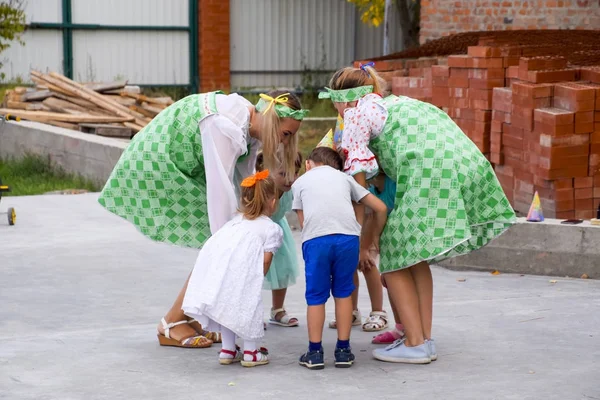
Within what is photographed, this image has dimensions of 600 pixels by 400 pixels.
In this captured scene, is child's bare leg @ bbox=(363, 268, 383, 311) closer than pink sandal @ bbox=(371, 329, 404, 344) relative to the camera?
No

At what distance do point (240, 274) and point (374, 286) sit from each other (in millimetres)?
1157

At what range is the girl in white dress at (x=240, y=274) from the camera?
5.36m

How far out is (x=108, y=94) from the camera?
15656 mm

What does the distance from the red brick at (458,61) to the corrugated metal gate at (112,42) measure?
34.1ft

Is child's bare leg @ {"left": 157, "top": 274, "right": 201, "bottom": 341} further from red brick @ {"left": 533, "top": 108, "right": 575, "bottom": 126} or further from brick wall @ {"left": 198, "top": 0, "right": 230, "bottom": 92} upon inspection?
brick wall @ {"left": 198, "top": 0, "right": 230, "bottom": 92}

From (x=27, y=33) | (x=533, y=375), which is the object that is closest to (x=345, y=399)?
(x=533, y=375)

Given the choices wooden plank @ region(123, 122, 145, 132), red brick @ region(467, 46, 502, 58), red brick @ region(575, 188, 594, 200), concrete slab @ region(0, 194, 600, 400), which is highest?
red brick @ region(467, 46, 502, 58)

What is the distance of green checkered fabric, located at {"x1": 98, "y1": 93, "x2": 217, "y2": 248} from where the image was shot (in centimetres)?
579

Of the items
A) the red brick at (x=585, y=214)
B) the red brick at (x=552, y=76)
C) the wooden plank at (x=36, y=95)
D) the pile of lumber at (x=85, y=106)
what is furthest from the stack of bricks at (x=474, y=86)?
the wooden plank at (x=36, y=95)

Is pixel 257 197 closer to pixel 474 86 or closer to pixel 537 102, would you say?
pixel 537 102

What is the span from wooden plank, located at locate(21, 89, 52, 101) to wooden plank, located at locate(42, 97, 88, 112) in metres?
0.17

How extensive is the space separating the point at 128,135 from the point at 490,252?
6.74 m

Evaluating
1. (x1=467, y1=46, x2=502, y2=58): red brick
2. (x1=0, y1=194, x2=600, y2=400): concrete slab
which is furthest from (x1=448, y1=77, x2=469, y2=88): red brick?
(x1=0, y1=194, x2=600, y2=400): concrete slab

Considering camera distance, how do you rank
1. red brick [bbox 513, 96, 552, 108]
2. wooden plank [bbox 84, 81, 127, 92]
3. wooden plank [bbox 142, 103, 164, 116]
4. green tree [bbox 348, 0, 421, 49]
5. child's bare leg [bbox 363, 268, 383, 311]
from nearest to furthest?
child's bare leg [bbox 363, 268, 383, 311], red brick [bbox 513, 96, 552, 108], wooden plank [bbox 142, 103, 164, 116], wooden plank [bbox 84, 81, 127, 92], green tree [bbox 348, 0, 421, 49]
